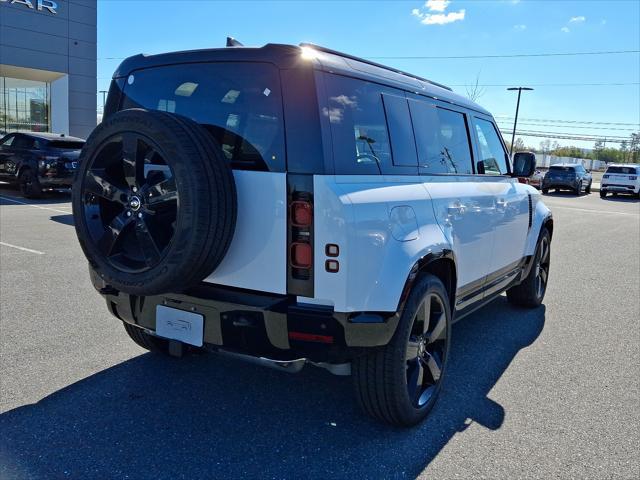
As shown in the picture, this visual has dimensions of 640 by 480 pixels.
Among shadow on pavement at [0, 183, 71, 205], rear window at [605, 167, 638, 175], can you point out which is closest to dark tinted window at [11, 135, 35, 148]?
shadow on pavement at [0, 183, 71, 205]

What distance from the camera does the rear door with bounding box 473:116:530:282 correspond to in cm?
426

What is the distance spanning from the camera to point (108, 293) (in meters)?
3.13

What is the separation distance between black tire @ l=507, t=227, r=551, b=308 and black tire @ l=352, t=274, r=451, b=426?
2528mm

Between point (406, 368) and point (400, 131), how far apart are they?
1.36 m

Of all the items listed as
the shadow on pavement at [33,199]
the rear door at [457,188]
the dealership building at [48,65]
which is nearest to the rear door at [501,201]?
the rear door at [457,188]

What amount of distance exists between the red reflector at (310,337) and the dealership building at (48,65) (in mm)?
25223

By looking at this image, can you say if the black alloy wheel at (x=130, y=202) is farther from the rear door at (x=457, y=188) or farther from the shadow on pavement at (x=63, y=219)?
the shadow on pavement at (x=63, y=219)

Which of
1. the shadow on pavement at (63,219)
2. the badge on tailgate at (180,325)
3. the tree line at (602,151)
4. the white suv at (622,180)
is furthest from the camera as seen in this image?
the tree line at (602,151)

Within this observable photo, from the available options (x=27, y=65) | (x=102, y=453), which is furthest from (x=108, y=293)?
(x=27, y=65)

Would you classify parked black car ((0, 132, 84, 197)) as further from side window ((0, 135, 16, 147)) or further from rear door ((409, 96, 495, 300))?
rear door ((409, 96, 495, 300))

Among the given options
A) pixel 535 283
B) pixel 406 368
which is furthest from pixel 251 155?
pixel 535 283

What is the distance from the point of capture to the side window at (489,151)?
14.4 ft

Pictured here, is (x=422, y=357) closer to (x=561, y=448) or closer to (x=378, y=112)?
(x=561, y=448)

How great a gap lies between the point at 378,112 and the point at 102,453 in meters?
2.29
